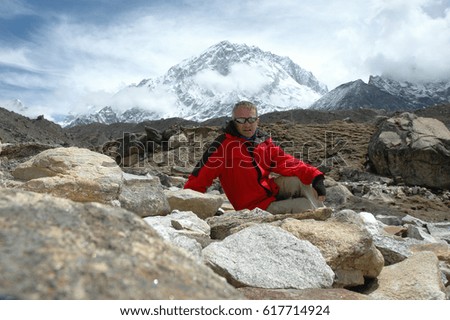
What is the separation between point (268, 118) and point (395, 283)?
2895 inches

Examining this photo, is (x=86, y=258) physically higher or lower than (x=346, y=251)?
higher

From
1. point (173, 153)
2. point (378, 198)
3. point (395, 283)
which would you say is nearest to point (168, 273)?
point (395, 283)

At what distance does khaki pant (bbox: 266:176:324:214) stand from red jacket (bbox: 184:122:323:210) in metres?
0.07

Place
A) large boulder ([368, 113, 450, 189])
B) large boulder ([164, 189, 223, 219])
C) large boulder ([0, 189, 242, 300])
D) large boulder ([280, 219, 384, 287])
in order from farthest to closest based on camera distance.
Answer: large boulder ([368, 113, 450, 189])
large boulder ([164, 189, 223, 219])
large boulder ([280, 219, 384, 287])
large boulder ([0, 189, 242, 300])

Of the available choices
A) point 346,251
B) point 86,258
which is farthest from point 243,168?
point 86,258

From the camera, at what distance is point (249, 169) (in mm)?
5402

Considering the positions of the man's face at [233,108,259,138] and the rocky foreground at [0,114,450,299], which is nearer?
the rocky foreground at [0,114,450,299]

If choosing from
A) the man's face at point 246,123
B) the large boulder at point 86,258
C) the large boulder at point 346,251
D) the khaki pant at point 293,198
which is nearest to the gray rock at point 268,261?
the large boulder at point 346,251

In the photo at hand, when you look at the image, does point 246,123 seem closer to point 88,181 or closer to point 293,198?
point 293,198

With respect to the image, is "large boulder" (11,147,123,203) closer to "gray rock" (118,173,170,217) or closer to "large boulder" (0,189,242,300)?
"gray rock" (118,173,170,217)

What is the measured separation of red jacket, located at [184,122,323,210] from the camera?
17.7 ft

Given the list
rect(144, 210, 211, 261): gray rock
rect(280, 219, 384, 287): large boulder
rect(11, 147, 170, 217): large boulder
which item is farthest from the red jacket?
rect(280, 219, 384, 287): large boulder

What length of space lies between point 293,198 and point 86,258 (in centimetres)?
422
